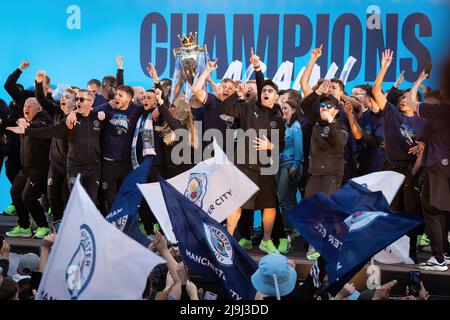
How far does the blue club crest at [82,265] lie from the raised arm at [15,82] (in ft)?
18.5

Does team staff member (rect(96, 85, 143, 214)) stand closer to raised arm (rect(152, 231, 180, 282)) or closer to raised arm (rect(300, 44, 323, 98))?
raised arm (rect(300, 44, 323, 98))

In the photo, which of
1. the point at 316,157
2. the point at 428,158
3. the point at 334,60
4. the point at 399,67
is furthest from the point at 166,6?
the point at 428,158

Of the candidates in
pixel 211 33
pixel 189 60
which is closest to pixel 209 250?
pixel 189 60

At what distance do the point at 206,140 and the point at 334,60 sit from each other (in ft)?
8.17

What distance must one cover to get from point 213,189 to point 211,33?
411 cm

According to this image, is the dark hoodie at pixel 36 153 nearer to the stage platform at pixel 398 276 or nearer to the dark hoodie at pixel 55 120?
the dark hoodie at pixel 55 120

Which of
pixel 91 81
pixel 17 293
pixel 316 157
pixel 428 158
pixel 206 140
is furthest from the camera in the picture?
pixel 91 81

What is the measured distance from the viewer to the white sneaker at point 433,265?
777 centimetres

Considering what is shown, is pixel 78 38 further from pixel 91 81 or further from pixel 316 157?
pixel 316 157

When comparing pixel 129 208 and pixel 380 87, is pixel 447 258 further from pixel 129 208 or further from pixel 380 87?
pixel 129 208

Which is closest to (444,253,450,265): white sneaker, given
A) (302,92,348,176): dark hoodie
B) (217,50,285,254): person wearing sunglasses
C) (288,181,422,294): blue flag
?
(302,92,348,176): dark hoodie

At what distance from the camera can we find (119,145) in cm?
922

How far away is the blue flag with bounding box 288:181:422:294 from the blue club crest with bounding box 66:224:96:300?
1.55m

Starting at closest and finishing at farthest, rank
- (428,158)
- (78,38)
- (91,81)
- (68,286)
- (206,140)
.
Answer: (68,286) → (428,158) → (206,140) → (91,81) → (78,38)
